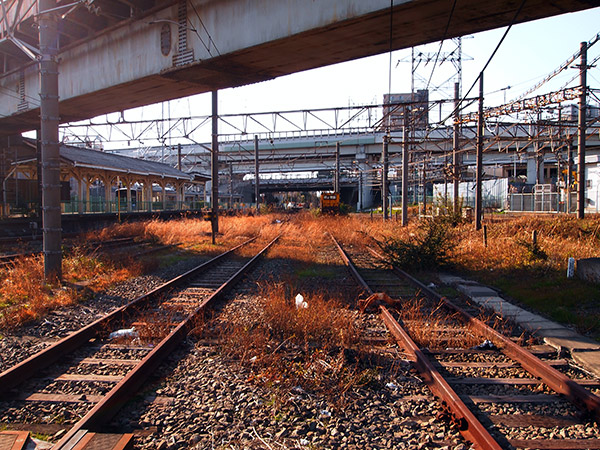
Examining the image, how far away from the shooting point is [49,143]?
10.5 m

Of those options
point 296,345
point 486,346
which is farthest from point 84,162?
point 486,346

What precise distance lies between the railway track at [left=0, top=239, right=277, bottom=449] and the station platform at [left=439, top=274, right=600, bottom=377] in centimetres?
516

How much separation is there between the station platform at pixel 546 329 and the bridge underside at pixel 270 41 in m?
5.58

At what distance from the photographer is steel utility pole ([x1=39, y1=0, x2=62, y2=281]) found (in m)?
10.5

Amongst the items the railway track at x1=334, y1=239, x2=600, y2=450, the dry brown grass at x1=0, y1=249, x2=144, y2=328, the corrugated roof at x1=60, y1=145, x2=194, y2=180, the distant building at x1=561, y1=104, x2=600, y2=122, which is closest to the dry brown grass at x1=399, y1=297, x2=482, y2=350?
the railway track at x1=334, y1=239, x2=600, y2=450

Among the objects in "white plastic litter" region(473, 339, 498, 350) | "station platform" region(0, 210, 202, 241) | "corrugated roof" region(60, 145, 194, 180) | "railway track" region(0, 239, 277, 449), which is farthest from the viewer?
"corrugated roof" region(60, 145, 194, 180)

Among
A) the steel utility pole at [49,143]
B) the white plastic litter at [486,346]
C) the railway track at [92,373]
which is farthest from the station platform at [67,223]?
the white plastic litter at [486,346]

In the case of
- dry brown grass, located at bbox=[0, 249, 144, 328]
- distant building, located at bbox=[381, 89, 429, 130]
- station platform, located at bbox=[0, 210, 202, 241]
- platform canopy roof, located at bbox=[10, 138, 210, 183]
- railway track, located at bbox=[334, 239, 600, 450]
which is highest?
distant building, located at bbox=[381, 89, 429, 130]

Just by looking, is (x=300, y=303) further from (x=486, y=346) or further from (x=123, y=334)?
(x=486, y=346)

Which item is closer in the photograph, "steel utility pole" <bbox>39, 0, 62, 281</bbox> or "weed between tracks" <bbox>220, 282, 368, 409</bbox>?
"weed between tracks" <bbox>220, 282, 368, 409</bbox>

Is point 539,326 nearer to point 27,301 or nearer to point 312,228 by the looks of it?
point 27,301

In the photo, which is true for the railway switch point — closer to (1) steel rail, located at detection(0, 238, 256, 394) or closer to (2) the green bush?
(1) steel rail, located at detection(0, 238, 256, 394)

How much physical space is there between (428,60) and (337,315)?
2603cm

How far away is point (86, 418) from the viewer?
3783 millimetres
